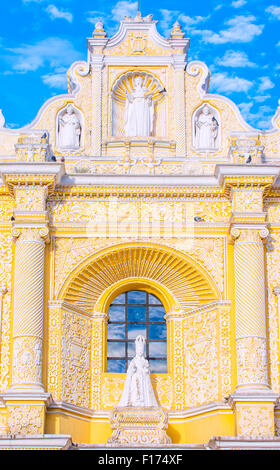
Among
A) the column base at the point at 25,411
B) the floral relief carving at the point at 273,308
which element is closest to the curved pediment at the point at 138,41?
the floral relief carving at the point at 273,308

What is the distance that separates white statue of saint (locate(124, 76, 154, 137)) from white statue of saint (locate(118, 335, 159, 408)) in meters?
5.18

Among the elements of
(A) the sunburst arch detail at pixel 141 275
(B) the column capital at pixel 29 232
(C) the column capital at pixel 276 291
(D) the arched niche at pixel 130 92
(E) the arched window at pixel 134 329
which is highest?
(D) the arched niche at pixel 130 92

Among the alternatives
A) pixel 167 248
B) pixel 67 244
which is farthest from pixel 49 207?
pixel 167 248

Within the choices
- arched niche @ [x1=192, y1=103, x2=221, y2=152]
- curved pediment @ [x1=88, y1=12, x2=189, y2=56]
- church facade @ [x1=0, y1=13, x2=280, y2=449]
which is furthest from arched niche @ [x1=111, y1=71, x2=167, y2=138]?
arched niche @ [x1=192, y1=103, x2=221, y2=152]

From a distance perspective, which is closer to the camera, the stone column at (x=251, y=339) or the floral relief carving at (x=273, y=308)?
the stone column at (x=251, y=339)

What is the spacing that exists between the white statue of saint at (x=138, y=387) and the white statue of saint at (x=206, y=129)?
5055 millimetres

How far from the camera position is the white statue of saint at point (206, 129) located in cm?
2405

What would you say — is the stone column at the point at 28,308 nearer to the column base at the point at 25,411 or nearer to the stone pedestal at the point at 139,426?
the column base at the point at 25,411

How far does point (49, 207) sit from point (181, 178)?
2.93 metres

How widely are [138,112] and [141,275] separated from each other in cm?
379

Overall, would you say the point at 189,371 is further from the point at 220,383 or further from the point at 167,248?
the point at 167,248

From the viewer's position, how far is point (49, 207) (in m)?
23.0
